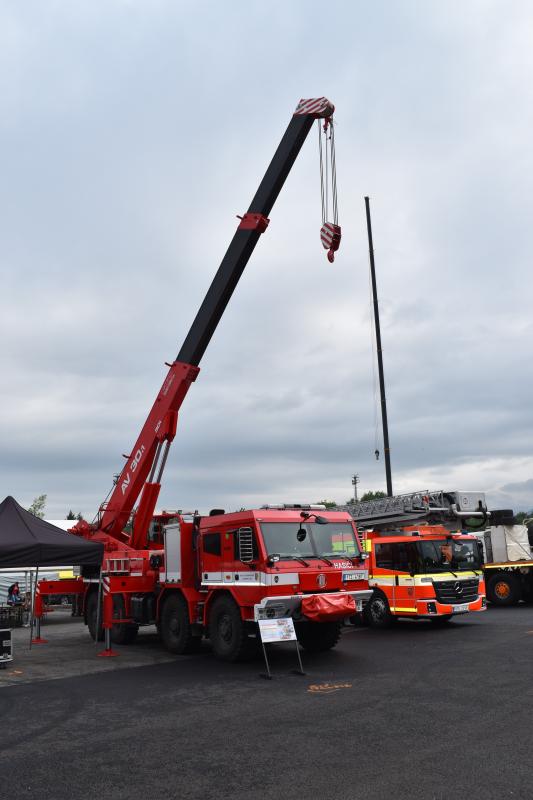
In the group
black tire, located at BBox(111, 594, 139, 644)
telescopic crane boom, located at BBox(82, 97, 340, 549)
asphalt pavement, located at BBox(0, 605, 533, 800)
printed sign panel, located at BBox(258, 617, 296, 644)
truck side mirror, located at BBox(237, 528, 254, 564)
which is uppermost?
telescopic crane boom, located at BBox(82, 97, 340, 549)

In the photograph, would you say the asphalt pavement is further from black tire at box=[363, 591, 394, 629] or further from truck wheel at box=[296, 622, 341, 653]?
black tire at box=[363, 591, 394, 629]

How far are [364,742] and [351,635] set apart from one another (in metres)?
9.07

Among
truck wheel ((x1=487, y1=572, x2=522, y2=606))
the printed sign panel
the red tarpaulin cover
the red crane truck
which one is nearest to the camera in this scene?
the printed sign panel

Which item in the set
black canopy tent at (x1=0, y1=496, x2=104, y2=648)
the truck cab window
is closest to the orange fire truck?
the truck cab window

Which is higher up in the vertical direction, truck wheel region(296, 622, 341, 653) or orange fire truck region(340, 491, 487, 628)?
orange fire truck region(340, 491, 487, 628)

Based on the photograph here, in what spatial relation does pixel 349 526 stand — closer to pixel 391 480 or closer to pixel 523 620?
pixel 523 620

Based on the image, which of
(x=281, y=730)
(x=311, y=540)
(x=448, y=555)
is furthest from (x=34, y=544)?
(x=448, y=555)

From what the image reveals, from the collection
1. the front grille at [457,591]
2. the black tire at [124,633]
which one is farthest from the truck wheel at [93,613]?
the front grille at [457,591]

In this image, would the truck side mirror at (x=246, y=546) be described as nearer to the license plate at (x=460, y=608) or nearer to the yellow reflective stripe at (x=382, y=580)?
the yellow reflective stripe at (x=382, y=580)

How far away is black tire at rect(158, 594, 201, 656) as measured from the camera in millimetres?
12773

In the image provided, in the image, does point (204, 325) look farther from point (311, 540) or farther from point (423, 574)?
point (423, 574)

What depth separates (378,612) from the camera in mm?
16172

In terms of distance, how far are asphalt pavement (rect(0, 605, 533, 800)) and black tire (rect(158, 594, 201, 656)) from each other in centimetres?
84

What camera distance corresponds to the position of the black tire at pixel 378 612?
15.9m
